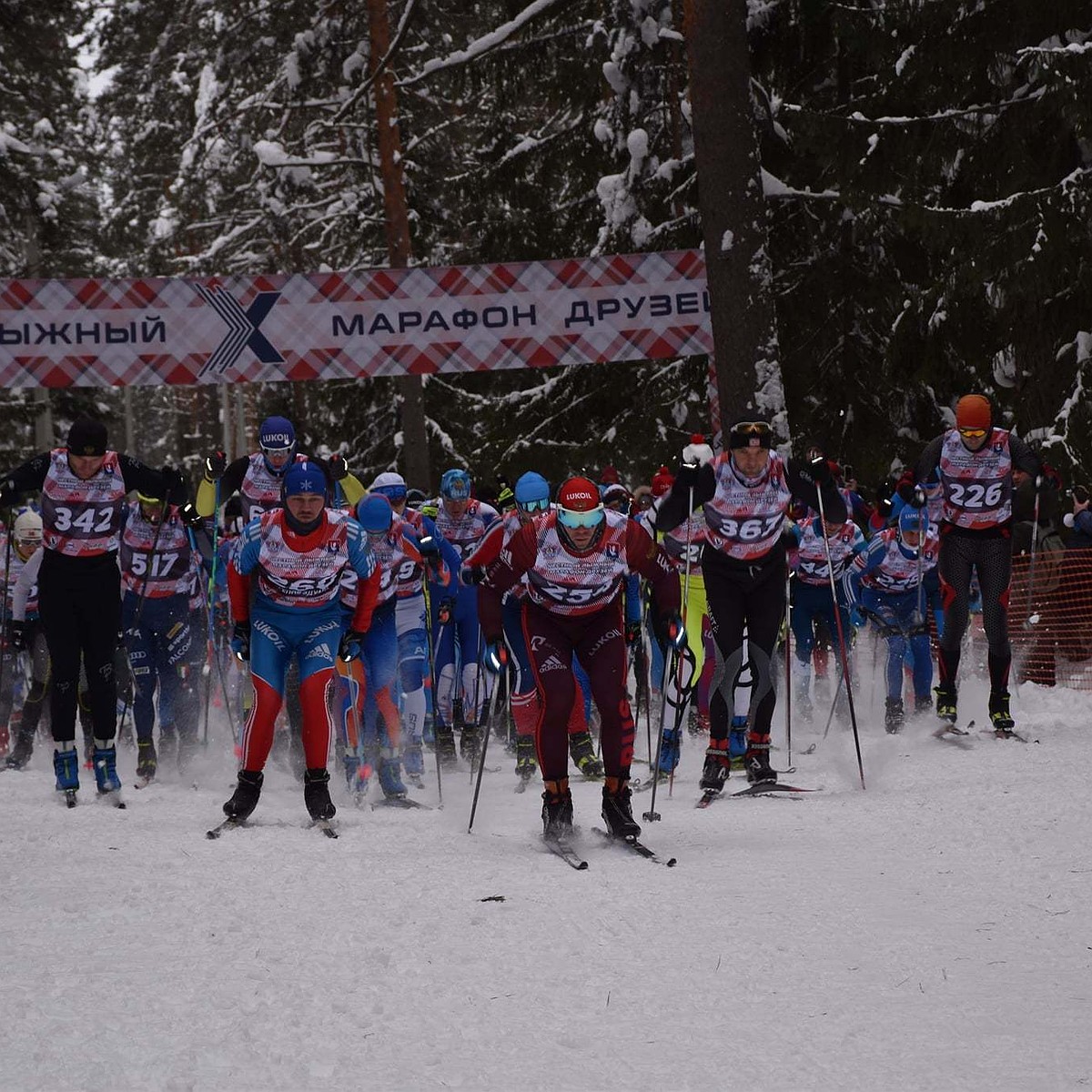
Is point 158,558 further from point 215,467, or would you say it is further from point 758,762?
point 758,762

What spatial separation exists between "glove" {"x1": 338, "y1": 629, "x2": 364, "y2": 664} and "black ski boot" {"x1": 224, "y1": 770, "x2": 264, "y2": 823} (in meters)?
0.73

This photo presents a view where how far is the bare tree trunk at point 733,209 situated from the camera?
12266 mm

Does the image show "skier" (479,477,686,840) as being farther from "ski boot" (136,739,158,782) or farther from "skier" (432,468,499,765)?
"ski boot" (136,739,158,782)

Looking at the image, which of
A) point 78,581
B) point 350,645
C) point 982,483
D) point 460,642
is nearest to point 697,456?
point 982,483

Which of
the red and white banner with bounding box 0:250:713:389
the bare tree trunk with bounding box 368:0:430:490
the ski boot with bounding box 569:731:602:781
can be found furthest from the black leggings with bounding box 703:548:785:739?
the bare tree trunk with bounding box 368:0:430:490

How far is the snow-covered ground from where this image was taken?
3643 mm

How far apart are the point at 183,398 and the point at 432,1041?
183ft

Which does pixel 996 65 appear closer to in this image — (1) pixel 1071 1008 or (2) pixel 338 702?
(2) pixel 338 702

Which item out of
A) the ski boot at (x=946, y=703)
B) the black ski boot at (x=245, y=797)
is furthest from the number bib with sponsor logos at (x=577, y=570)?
the ski boot at (x=946, y=703)

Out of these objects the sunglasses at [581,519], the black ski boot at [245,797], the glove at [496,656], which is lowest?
the black ski boot at [245,797]

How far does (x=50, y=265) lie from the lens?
105 feet

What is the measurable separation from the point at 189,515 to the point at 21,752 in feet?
7.88

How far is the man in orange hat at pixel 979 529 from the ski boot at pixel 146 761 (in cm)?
509

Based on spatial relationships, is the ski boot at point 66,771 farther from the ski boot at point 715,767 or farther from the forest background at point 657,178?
the forest background at point 657,178
